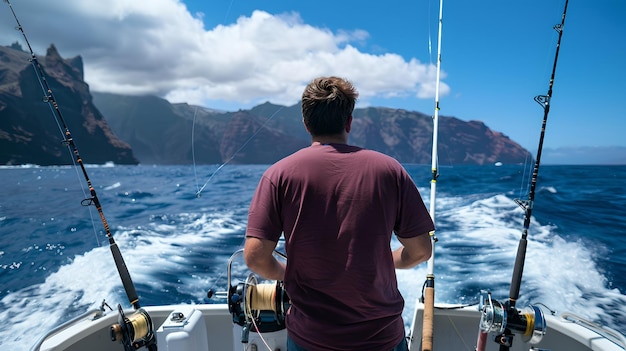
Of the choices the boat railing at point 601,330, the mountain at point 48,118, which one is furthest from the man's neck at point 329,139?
the mountain at point 48,118

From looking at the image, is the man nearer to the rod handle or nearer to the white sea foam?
the rod handle

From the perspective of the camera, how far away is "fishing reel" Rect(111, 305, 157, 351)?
1.78 metres

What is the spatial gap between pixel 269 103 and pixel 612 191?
10.4 meters

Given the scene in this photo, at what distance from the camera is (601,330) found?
2049 millimetres

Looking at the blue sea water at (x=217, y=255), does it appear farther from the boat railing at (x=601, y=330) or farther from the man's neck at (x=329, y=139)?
the man's neck at (x=329, y=139)

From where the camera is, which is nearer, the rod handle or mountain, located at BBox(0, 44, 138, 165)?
the rod handle

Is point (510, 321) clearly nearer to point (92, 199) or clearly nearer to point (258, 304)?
point (258, 304)

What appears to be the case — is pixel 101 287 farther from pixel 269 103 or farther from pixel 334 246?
pixel 334 246

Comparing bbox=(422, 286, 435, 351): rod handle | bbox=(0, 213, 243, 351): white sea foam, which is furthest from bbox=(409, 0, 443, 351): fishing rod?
bbox=(0, 213, 243, 351): white sea foam

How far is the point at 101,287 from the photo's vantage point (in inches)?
189

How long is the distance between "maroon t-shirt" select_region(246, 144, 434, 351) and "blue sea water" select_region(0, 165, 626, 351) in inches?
86.7

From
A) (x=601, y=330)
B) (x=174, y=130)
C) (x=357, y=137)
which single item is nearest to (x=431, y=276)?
(x=601, y=330)

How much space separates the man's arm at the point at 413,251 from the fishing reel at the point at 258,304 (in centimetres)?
50

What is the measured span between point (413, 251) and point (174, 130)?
1795 centimetres
